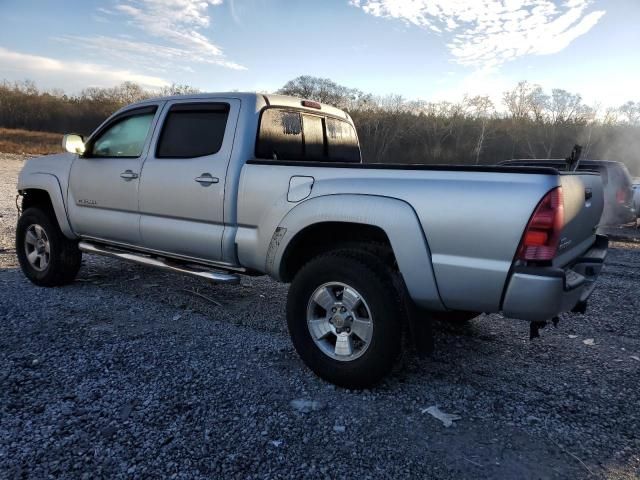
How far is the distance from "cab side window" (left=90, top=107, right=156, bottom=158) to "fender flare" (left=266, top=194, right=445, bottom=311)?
2.23 meters

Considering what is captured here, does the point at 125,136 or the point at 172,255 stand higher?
the point at 125,136

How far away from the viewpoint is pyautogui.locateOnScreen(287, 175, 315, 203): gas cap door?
10.4 feet

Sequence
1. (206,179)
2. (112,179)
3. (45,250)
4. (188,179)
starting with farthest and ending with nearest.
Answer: (45,250) → (112,179) → (188,179) → (206,179)

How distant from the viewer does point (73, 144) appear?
15.2ft

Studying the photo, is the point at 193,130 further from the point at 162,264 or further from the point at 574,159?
the point at 574,159

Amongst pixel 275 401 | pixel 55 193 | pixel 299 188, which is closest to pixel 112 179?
pixel 55 193

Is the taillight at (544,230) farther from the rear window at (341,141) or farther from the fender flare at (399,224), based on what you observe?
the rear window at (341,141)

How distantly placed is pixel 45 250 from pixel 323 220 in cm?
373

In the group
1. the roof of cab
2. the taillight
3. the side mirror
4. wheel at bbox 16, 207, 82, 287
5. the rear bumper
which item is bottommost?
wheel at bbox 16, 207, 82, 287

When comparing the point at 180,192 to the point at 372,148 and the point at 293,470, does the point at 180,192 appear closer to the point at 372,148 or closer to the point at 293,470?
the point at 293,470

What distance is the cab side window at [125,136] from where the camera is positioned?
4.40m

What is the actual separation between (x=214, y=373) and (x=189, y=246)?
45.6 inches

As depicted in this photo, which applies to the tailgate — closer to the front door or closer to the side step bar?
the side step bar

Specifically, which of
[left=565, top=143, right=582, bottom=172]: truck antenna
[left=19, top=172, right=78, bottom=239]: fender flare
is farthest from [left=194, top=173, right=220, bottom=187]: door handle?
[left=565, top=143, right=582, bottom=172]: truck antenna
